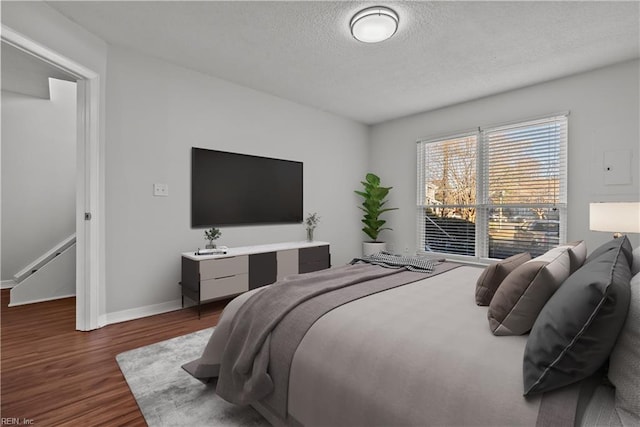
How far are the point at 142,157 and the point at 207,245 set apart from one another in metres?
1.14

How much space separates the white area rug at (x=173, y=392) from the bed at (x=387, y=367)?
11cm

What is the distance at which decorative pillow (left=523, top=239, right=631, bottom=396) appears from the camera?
2.79 ft

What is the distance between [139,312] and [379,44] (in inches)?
138

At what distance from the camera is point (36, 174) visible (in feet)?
14.2

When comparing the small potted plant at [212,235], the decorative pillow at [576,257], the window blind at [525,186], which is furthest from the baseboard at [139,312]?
the window blind at [525,186]

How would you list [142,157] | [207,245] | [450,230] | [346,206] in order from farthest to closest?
1. [346,206]
2. [450,230]
3. [207,245]
4. [142,157]

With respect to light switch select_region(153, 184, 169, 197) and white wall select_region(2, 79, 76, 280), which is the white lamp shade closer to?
light switch select_region(153, 184, 169, 197)

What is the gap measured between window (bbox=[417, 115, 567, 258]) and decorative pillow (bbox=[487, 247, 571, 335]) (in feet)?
10.1

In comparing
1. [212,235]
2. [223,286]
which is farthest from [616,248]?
[212,235]

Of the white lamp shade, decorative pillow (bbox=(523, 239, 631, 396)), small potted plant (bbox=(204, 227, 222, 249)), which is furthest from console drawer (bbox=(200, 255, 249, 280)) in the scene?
the white lamp shade

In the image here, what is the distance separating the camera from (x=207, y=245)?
352 centimetres

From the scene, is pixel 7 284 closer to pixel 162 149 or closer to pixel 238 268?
pixel 162 149

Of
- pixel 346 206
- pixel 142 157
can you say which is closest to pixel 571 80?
pixel 346 206

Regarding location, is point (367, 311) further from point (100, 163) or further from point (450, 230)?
point (450, 230)
